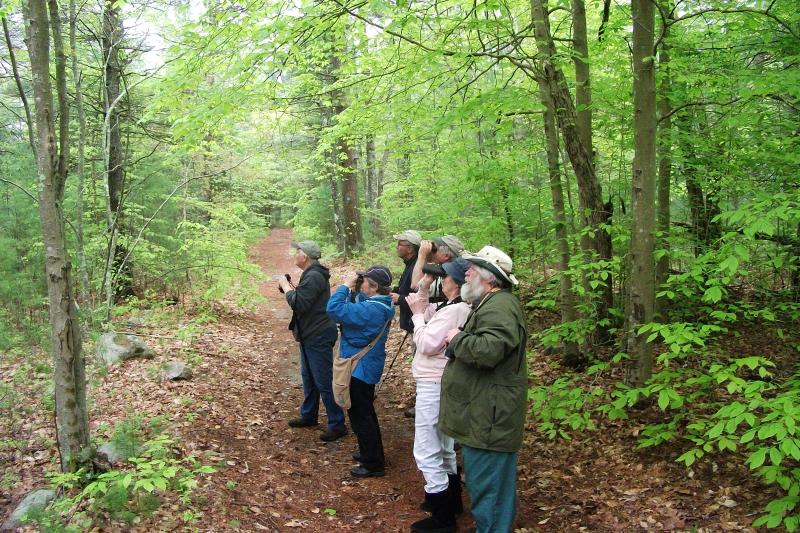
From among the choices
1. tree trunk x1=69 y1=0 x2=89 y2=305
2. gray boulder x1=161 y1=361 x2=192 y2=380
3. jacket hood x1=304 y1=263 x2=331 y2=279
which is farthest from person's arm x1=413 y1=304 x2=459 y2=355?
tree trunk x1=69 y1=0 x2=89 y2=305

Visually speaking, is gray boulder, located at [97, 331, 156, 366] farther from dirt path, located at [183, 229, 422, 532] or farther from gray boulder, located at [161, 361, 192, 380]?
dirt path, located at [183, 229, 422, 532]

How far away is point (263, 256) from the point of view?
26219mm

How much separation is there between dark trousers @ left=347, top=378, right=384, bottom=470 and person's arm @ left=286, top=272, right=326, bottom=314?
1267 millimetres

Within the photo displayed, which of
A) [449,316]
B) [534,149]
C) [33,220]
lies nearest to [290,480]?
[449,316]

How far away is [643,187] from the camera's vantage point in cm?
502

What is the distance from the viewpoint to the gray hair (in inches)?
143

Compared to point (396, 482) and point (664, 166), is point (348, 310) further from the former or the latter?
point (664, 166)

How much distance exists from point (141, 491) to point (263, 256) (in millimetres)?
22732

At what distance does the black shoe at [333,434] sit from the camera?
19.9 feet

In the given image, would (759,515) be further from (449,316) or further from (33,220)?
(33,220)

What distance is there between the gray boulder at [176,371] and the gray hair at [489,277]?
5215 millimetres

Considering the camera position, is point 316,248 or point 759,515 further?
point 316,248

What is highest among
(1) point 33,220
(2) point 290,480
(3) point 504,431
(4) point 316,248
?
(1) point 33,220

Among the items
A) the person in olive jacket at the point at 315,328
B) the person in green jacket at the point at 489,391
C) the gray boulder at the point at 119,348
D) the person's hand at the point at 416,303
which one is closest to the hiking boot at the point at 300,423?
the person in olive jacket at the point at 315,328
